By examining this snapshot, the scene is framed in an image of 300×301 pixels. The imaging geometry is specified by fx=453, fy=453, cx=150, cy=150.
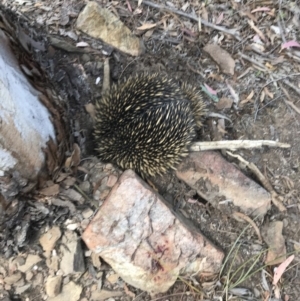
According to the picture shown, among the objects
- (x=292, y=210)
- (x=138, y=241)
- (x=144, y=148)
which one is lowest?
(x=292, y=210)

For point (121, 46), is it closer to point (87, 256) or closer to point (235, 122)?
point (235, 122)

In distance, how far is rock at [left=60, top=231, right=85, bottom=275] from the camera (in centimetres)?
247

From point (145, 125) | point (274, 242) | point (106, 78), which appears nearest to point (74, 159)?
point (145, 125)

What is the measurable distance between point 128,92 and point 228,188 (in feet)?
2.80

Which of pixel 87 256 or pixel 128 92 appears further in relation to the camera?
pixel 128 92

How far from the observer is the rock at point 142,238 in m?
2.50

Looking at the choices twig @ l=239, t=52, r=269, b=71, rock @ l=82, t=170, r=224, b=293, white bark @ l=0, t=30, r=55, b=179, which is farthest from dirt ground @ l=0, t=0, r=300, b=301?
white bark @ l=0, t=30, r=55, b=179

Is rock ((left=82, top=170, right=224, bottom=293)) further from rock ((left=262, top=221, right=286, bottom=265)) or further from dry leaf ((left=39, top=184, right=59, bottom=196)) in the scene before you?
rock ((left=262, top=221, right=286, bottom=265))

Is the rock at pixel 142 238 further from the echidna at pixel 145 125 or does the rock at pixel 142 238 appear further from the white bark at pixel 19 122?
the white bark at pixel 19 122

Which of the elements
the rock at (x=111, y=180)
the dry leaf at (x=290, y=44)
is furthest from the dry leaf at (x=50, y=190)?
the dry leaf at (x=290, y=44)

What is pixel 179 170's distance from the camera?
9.39 ft

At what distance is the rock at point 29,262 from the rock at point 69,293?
0.68 feet

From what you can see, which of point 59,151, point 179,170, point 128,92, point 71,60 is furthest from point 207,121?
point 59,151

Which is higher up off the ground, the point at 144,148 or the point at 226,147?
the point at 144,148
